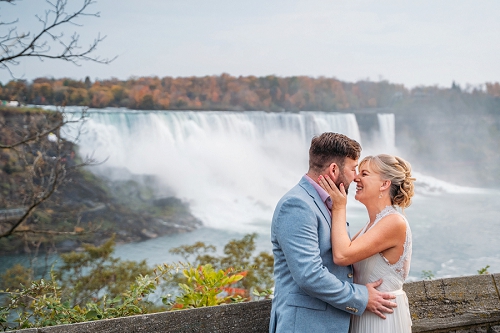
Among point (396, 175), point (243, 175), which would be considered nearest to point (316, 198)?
point (396, 175)

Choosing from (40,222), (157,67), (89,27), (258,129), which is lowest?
(40,222)

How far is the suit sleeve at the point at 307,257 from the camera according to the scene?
6.14 feet

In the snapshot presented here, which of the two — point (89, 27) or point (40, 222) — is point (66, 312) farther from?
point (89, 27)

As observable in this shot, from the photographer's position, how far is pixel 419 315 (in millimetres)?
2549

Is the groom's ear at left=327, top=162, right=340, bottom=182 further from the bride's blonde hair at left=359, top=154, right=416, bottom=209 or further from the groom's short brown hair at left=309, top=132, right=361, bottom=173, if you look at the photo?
the bride's blonde hair at left=359, top=154, right=416, bottom=209


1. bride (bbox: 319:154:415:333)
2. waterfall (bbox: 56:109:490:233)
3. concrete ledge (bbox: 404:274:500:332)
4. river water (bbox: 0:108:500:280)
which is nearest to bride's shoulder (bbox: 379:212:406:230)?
bride (bbox: 319:154:415:333)

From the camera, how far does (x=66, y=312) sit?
8.08 ft

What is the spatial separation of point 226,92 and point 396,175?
60.5ft

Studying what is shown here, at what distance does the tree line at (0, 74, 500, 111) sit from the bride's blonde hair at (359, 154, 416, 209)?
49.9 feet

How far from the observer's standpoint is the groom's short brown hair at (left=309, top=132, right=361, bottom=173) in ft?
6.63

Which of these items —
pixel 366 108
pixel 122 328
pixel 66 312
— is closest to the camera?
pixel 122 328

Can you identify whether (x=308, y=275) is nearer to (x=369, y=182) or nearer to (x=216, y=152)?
(x=369, y=182)

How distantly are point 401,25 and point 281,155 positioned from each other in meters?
6.70

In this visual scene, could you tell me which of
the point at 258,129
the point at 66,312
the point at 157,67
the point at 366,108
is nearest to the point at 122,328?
the point at 66,312
